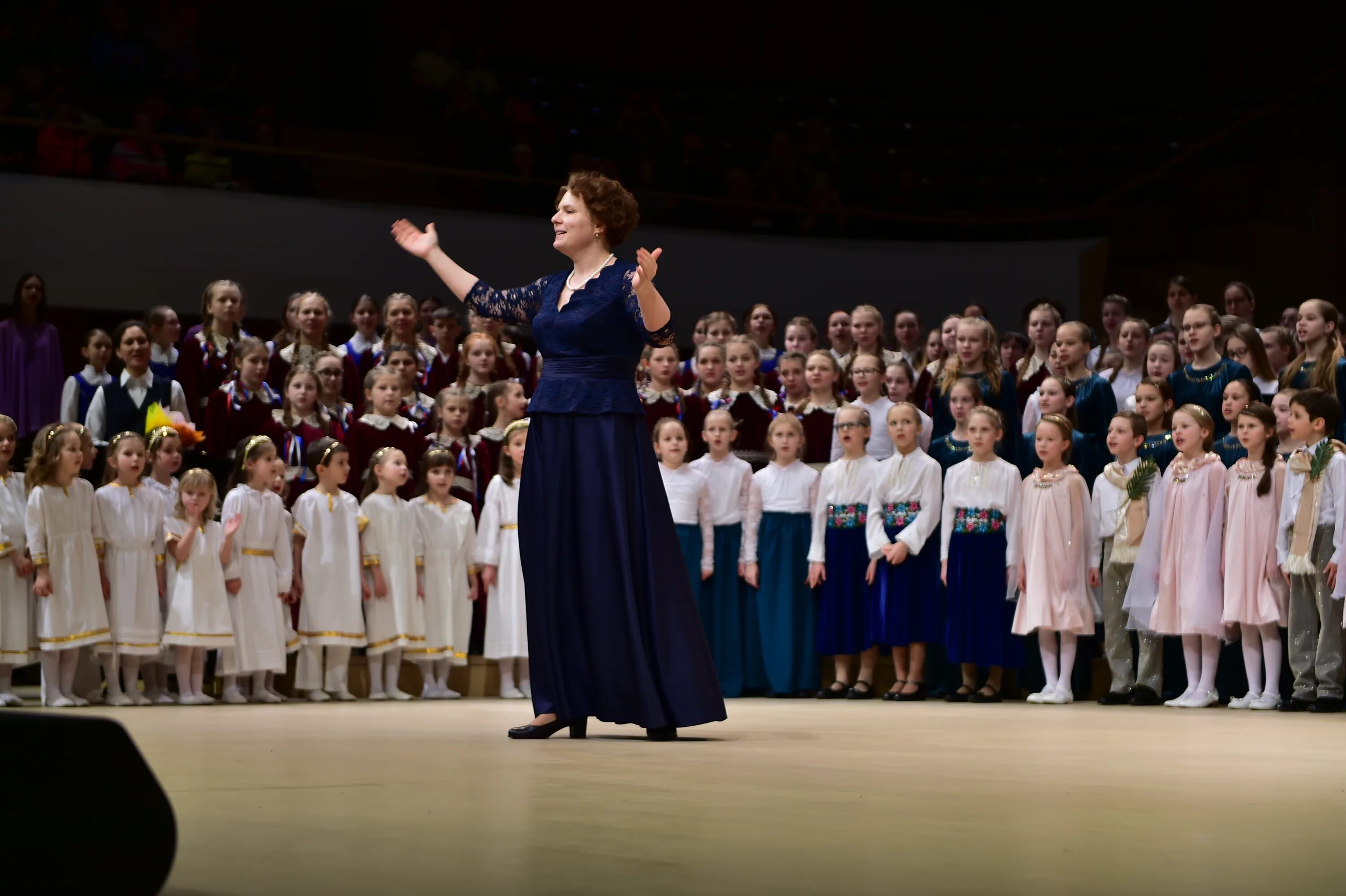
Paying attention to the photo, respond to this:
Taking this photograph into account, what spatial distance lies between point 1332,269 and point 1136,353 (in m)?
5.30

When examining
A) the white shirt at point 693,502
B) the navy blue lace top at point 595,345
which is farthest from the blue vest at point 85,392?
the navy blue lace top at point 595,345

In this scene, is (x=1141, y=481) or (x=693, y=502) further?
(x=693, y=502)

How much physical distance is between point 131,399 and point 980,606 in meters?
4.32

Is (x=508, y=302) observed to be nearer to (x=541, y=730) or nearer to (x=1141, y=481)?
(x=541, y=730)

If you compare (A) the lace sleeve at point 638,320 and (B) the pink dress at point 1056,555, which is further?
(B) the pink dress at point 1056,555

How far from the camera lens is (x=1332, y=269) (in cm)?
1345

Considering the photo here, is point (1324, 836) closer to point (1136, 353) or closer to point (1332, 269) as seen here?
point (1136, 353)

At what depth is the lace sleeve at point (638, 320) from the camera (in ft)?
15.5

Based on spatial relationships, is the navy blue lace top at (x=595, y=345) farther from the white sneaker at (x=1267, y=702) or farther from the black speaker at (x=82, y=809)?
the white sneaker at (x=1267, y=702)

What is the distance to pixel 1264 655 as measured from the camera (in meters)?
7.45

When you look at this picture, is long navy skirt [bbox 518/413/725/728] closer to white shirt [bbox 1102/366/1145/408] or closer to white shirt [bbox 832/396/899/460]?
white shirt [bbox 832/396/899/460]

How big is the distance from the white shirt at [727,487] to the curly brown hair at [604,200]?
11.8ft

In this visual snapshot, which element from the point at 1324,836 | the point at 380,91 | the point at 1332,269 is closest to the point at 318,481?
the point at 1324,836

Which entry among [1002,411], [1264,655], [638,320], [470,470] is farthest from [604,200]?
[1264,655]
